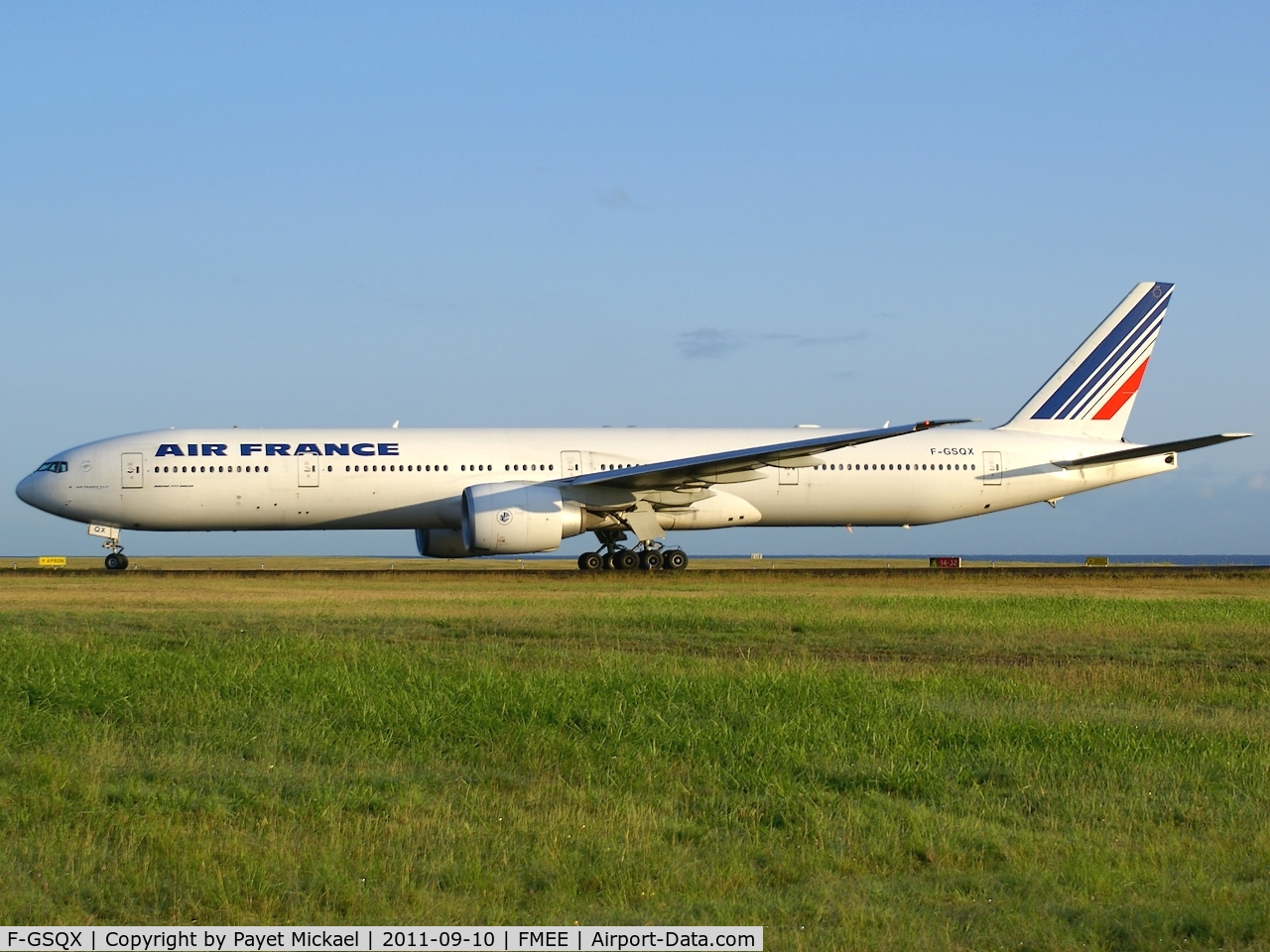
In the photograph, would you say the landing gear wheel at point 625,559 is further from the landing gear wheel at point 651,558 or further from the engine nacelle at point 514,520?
the engine nacelle at point 514,520

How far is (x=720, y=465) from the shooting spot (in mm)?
28391

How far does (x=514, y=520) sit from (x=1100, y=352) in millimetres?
17769

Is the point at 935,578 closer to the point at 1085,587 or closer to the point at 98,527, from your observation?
the point at 1085,587

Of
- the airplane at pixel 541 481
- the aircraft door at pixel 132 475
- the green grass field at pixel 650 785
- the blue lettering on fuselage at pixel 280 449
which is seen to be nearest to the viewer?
the green grass field at pixel 650 785

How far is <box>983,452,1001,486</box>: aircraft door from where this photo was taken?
33.1m

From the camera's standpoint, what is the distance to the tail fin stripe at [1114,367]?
34.9m

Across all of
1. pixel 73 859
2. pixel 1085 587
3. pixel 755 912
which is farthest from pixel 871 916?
pixel 1085 587

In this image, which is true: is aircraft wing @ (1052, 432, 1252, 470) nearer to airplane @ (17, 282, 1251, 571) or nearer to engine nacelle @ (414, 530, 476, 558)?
airplane @ (17, 282, 1251, 571)

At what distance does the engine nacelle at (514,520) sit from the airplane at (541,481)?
35 mm

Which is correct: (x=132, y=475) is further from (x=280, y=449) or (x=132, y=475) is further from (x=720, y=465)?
(x=720, y=465)

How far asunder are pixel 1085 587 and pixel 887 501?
7192mm

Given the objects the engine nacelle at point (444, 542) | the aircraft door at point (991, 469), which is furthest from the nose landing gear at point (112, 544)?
the aircraft door at point (991, 469)

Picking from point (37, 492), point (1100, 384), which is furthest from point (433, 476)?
point (1100, 384)

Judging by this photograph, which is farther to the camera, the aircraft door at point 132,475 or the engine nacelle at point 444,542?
the engine nacelle at point 444,542
